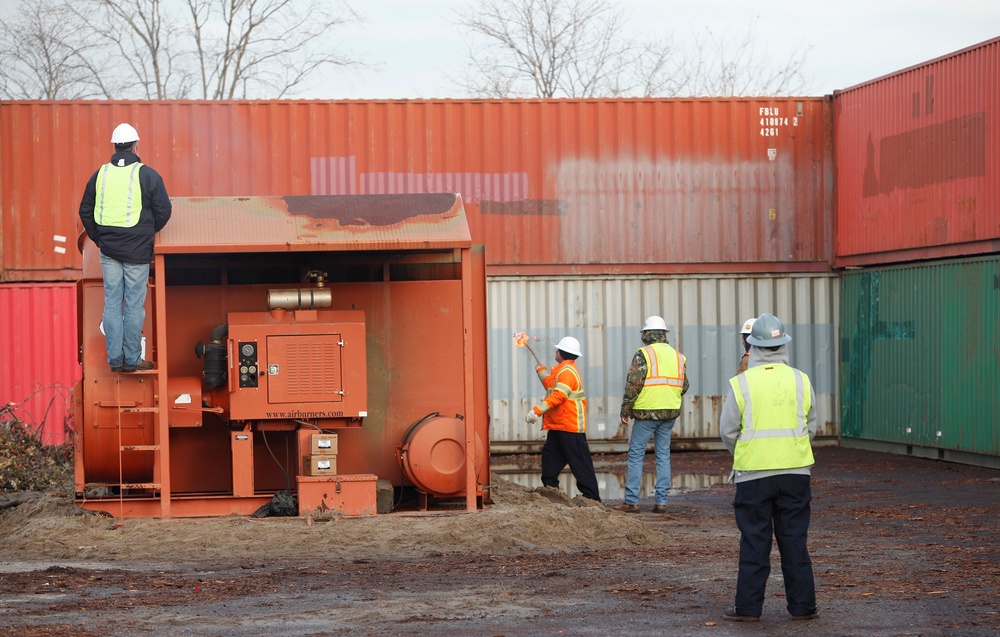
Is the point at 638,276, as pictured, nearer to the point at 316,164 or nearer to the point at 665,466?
the point at 316,164

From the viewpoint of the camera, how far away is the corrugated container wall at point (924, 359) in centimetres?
1588

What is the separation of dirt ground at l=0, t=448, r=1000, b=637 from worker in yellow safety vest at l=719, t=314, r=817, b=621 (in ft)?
0.68

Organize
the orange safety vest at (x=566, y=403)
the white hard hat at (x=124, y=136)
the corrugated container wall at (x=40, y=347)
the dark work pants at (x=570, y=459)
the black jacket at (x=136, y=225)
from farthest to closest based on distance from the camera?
the corrugated container wall at (x=40, y=347), the dark work pants at (x=570, y=459), the orange safety vest at (x=566, y=403), the white hard hat at (x=124, y=136), the black jacket at (x=136, y=225)

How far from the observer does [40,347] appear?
1756 centimetres

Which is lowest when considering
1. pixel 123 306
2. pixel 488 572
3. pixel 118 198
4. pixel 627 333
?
pixel 488 572

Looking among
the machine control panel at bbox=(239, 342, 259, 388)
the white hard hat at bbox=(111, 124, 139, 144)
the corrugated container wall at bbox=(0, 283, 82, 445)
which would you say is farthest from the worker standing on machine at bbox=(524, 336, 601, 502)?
the corrugated container wall at bbox=(0, 283, 82, 445)

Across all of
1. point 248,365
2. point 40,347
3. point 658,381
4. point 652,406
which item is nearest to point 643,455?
point 652,406

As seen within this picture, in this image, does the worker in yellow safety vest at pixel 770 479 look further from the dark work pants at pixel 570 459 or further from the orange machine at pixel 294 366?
the dark work pants at pixel 570 459

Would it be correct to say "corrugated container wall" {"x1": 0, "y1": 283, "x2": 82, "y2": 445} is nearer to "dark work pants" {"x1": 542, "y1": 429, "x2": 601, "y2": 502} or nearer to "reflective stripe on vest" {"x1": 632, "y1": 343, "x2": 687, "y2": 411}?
"dark work pants" {"x1": 542, "y1": 429, "x2": 601, "y2": 502}

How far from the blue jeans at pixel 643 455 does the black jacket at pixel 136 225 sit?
4.94 meters

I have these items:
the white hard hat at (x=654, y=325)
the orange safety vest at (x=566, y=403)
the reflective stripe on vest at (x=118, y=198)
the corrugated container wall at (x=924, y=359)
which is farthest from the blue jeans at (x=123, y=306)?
the corrugated container wall at (x=924, y=359)

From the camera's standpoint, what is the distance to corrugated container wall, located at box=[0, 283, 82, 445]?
1741cm

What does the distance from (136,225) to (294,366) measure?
→ 174 centimetres

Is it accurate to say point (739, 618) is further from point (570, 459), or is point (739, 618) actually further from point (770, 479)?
point (570, 459)
